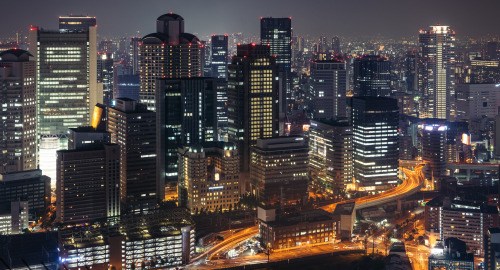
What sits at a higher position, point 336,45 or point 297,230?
point 336,45

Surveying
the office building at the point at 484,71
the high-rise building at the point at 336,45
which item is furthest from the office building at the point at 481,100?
the high-rise building at the point at 336,45

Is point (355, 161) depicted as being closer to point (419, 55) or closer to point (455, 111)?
point (455, 111)

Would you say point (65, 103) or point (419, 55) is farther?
point (419, 55)

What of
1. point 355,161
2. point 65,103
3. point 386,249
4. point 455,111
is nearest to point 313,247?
point 386,249

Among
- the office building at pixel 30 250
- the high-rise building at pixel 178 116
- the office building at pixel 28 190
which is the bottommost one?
the office building at pixel 30 250

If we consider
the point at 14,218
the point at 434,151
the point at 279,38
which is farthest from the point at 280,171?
the point at 279,38

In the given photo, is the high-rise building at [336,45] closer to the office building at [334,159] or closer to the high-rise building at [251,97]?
the office building at [334,159]

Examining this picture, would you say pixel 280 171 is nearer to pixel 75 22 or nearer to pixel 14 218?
pixel 14 218
